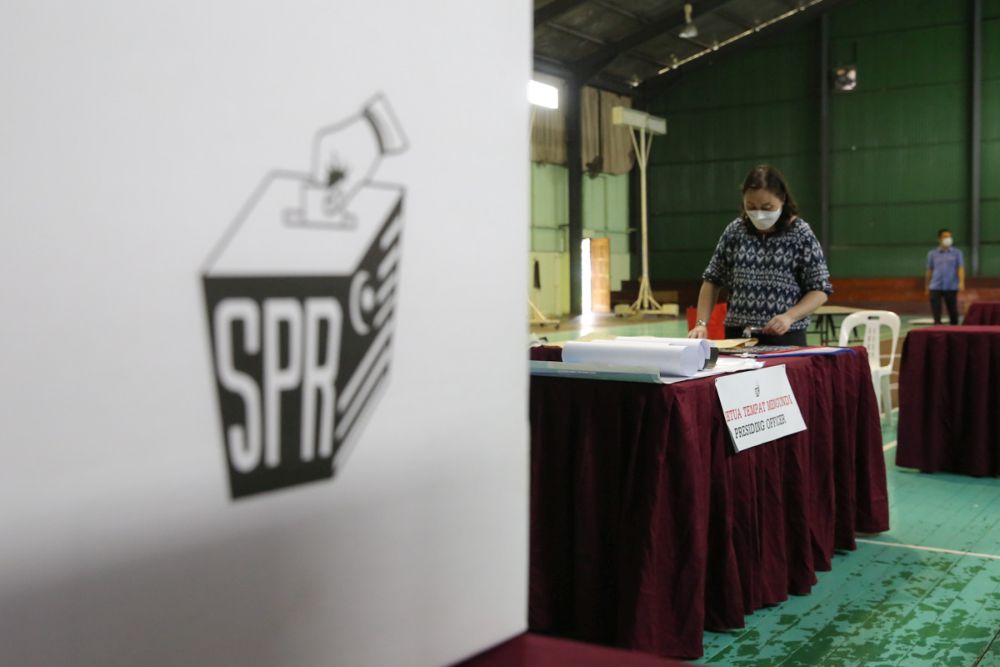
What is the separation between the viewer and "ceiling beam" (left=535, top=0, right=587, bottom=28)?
11.7 m

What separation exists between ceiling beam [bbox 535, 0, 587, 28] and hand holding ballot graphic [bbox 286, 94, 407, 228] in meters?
11.8

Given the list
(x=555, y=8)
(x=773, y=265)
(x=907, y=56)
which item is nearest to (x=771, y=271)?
(x=773, y=265)

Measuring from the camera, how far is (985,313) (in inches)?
231

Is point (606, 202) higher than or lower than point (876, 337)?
higher

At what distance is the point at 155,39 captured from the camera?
322 millimetres

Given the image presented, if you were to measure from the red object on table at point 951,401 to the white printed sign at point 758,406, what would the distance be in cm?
186

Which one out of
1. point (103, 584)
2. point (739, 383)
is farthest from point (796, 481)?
point (103, 584)

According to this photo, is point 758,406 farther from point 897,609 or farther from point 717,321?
point 717,321

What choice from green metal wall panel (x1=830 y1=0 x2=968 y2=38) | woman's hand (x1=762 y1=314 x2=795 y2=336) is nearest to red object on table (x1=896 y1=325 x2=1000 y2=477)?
woman's hand (x1=762 y1=314 x2=795 y2=336)

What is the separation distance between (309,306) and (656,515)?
5.09 ft

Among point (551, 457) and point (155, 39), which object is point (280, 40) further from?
point (551, 457)

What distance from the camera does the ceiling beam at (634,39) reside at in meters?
13.2

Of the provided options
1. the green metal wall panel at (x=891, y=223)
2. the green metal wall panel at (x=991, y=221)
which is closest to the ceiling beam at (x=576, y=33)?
the green metal wall panel at (x=891, y=223)

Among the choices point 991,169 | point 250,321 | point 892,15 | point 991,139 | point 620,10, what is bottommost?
point 250,321
